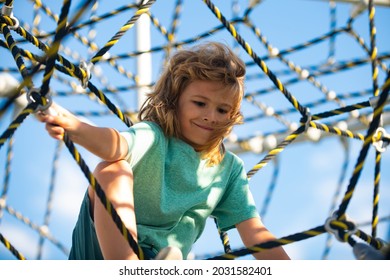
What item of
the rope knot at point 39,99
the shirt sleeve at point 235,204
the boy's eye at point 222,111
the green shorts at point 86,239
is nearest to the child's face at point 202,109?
the boy's eye at point 222,111

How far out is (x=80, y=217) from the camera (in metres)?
1.09

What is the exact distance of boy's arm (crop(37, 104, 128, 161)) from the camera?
87 cm

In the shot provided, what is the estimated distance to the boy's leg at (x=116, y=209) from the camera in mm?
940

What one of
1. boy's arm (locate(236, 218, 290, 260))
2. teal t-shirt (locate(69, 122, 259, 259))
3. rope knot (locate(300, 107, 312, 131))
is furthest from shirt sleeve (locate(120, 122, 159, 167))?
rope knot (locate(300, 107, 312, 131))

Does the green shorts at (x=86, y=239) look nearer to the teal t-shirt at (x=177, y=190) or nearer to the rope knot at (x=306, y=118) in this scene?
the teal t-shirt at (x=177, y=190)

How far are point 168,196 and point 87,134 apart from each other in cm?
25

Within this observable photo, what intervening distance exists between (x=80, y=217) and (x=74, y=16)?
0.42 metres

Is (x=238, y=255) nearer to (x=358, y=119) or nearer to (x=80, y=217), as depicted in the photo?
(x=80, y=217)

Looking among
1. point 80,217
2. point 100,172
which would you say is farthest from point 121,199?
point 80,217

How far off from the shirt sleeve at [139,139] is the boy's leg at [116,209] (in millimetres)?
51

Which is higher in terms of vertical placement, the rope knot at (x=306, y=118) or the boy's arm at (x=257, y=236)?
the rope knot at (x=306, y=118)

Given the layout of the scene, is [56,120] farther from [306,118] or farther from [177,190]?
[306,118]

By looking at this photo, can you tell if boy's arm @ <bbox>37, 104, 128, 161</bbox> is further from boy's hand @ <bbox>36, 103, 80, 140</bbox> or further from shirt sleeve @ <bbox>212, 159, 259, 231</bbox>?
shirt sleeve @ <bbox>212, 159, 259, 231</bbox>
